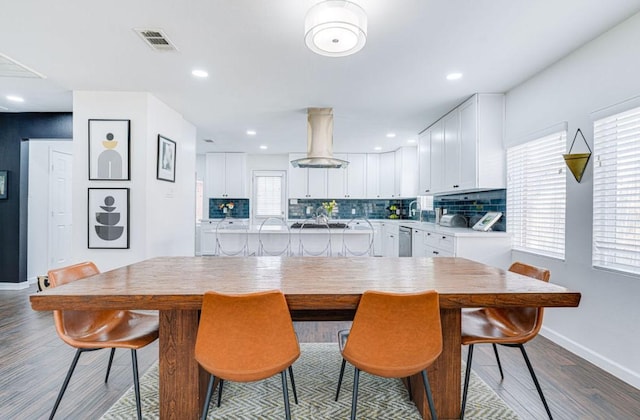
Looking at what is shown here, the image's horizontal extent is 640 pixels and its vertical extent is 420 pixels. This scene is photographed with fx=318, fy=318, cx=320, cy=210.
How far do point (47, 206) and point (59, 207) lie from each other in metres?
0.24

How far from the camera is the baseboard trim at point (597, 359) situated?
2.12 meters

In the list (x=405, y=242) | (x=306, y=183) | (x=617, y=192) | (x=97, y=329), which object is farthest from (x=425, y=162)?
(x=97, y=329)

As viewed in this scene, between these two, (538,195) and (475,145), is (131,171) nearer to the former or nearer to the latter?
(475,145)

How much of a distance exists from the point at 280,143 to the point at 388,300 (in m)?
5.52

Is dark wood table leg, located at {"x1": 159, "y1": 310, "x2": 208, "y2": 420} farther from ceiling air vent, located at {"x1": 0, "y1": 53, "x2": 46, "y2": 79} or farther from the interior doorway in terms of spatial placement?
the interior doorway

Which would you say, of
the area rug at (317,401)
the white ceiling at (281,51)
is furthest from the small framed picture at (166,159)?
the area rug at (317,401)

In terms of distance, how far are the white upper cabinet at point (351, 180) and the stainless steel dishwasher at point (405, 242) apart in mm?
2002

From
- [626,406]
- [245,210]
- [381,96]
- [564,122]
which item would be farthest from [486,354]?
[245,210]

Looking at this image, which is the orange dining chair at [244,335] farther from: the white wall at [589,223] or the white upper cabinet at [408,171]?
the white upper cabinet at [408,171]

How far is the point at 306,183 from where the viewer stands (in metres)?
7.34

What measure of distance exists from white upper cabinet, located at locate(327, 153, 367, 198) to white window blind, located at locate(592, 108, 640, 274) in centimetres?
505

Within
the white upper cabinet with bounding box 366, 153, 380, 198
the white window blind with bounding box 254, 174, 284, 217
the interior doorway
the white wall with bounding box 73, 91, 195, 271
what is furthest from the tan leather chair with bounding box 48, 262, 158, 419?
the white upper cabinet with bounding box 366, 153, 380, 198

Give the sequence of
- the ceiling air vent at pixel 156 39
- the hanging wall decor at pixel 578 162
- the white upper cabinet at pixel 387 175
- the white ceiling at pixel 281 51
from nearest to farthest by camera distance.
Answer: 1. the white ceiling at pixel 281 51
2. the ceiling air vent at pixel 156 39
3. the hanging wall decor at pixel 578 162
4. the white upper cabinet at pixel 387 175

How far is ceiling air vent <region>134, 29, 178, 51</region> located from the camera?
2.35m
